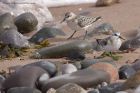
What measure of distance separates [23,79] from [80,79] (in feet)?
2.07

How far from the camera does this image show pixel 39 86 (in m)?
5.64

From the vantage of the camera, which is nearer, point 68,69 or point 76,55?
point 68,69

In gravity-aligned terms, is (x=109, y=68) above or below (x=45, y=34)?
above

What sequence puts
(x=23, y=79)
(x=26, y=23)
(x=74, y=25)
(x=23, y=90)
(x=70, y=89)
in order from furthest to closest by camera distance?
(x=26, y=23) → (x=74, y=25) → (x=23, y=79) → (x=23, y=90) → (x=70, y=89)

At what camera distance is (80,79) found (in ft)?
18.2

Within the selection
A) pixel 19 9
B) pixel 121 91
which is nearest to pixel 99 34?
pixel 19 9

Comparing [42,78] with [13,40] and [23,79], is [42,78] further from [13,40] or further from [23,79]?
[13,40]

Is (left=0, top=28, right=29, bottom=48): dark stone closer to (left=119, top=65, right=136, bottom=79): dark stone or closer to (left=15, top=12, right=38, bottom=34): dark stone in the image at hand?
(left=15, top=12, right=38, bottom=34): dark stone

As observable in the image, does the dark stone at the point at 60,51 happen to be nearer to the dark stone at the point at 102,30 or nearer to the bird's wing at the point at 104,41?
the bird's wing at the point at 104,41

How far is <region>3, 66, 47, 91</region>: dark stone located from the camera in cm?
562

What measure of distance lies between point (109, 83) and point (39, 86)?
78cm

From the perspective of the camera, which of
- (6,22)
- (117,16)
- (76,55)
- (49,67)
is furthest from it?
(117,16)

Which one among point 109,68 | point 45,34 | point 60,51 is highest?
point 109,68

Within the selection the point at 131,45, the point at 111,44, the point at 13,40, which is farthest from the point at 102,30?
the point at 13,40
